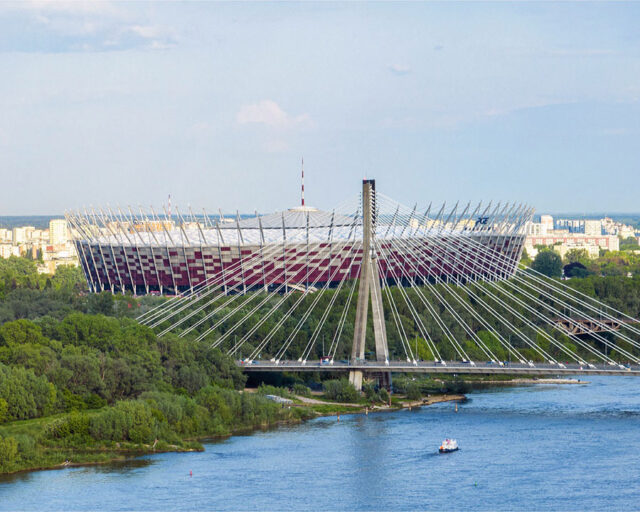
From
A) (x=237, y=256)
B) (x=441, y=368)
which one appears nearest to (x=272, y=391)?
(x=441, y=368)

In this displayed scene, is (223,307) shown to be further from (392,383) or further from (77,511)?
(77,511)

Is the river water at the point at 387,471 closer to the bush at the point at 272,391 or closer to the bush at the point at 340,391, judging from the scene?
the bush at the point at 340,391

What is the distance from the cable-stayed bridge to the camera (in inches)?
2085

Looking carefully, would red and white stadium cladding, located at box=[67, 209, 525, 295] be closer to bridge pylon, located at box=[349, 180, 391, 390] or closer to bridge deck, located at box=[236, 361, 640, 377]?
bridge pylon, located at box=[349, 180, 391, 390]

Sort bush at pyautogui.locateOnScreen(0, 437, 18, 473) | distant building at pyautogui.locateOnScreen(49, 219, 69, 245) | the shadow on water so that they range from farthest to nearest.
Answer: distant building at pyautogui.locateOnScreen(49, 219, 69, 245) < bush at pyautogui.locateOnScreen(0, 437, 18, 473) < the shadow on water

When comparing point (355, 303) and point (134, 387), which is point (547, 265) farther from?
point (134, 387)

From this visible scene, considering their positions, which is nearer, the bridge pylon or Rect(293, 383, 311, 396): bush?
the bridge pylon

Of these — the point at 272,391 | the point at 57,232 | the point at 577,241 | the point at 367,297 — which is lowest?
the point at 272,391

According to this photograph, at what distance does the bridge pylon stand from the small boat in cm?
973

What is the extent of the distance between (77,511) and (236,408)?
12.9 meters

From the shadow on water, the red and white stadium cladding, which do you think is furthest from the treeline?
the red and white stadium cladding

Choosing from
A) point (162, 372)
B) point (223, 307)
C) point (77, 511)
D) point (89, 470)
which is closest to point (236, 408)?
point (162, 372)

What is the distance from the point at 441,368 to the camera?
5025cm

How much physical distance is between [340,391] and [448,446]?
32.4 ft
